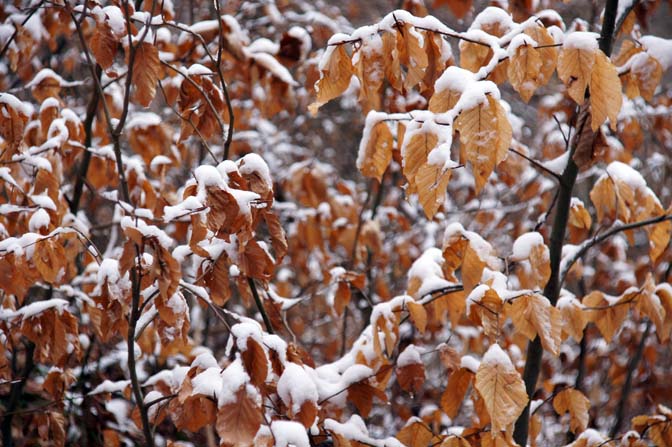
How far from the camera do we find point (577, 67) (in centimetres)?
140

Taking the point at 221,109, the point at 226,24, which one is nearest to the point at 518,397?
the point at 221,109

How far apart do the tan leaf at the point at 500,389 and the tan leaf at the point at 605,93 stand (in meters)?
0.59

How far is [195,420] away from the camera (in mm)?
1501

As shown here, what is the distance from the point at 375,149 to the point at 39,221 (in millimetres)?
1004

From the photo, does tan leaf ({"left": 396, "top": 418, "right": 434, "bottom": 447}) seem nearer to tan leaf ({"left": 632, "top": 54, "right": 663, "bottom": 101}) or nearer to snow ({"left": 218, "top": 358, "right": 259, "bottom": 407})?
snow ({"left": 218, "top": 358, "right": 259, "bottom": 407})

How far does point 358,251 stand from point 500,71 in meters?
1.94

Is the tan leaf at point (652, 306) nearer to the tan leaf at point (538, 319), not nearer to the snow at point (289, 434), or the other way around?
the tan leaf at point (538, 319)

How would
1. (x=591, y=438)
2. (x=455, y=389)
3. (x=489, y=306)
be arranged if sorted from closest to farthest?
(x=489, y=306) < (x=455, y=389) < (x=591, y=438)

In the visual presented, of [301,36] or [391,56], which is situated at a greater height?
[391,56]

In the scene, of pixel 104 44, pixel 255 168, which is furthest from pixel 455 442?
pixel 104 44

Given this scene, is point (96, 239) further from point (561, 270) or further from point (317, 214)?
point (561, 270)

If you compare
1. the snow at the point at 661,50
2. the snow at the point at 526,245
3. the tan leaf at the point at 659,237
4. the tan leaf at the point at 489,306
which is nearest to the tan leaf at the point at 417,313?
the tan leaf at the point at 489,306

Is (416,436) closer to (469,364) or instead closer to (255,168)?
(469,364)

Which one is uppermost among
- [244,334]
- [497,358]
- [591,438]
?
[244,334]
